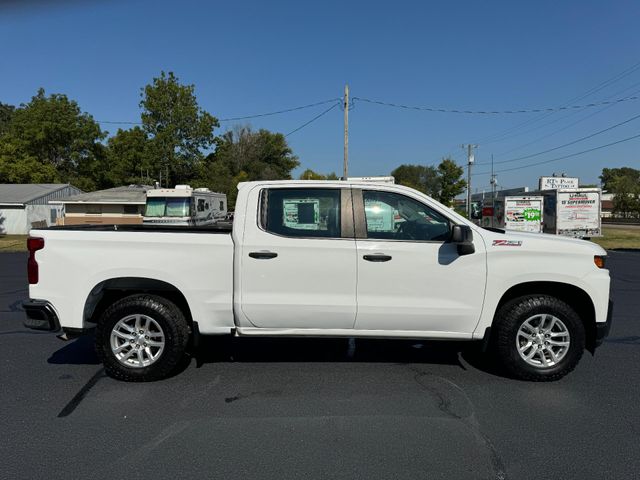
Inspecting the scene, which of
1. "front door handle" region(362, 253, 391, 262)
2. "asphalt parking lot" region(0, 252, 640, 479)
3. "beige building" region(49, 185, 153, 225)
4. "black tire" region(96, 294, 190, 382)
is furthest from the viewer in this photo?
"beige building" region(49, 185, 153, 225)

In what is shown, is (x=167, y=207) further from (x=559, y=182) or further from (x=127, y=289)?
(x=559, y=182)

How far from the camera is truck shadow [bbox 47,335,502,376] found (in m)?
5.05

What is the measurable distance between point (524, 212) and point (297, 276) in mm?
25719

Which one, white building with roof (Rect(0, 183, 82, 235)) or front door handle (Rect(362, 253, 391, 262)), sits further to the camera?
white building with roof (Rect(0, 183, 82, 235))

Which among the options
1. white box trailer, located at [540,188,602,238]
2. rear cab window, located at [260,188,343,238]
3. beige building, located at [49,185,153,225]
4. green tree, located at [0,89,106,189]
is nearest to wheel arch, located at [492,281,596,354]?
rear cab window, located at [260,188,343,238]

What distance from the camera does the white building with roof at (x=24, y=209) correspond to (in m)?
35.1

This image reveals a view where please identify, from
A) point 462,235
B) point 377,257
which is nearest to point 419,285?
point 377,257

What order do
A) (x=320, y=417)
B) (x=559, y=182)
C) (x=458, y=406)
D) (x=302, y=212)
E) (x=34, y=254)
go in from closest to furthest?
1. (x=320, y=417)
2. (x=458, y=406)
3. (x=34, y=254)
4. (x=302, y=212)
5. (x=559, y=182)

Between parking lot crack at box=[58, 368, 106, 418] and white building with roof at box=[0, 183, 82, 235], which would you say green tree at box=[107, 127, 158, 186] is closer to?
white building with roof at box=[0, 183, 82, 235]

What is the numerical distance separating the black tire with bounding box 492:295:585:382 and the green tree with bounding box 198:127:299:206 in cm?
4524

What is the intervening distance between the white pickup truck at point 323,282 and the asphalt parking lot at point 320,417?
44 centimetres

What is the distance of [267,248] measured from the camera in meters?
4.32

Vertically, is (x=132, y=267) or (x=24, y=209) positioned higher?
(x=24, y=209)

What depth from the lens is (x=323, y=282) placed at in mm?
4305
